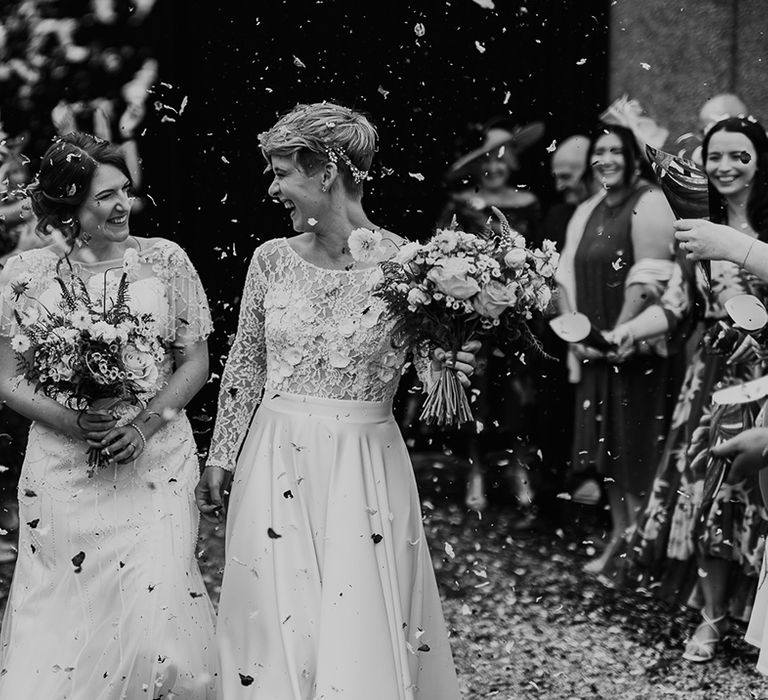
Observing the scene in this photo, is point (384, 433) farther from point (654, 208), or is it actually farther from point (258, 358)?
point (654, 208)

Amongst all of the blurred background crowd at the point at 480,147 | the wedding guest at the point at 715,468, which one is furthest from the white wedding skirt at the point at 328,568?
the blurred background crowd at the point at 480,147

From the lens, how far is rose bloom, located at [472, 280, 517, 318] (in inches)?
153

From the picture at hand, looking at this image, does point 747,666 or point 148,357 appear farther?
point 747,666

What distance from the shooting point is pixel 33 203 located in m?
4.54

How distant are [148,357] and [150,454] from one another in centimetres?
40

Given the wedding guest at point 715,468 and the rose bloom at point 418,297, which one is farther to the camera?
the wedding guest at point 715,468

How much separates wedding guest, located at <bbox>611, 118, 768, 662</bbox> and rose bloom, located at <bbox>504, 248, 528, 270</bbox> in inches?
61.8

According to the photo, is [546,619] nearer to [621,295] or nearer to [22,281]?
[621,295]

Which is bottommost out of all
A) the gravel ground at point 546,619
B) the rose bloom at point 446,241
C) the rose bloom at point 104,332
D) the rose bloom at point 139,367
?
the gravel ground at point 546,619

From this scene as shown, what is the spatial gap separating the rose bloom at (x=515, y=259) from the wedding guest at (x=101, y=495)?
43.8 inches

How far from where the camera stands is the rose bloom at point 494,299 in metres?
3.89

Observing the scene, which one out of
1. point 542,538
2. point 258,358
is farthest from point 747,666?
point 258,358

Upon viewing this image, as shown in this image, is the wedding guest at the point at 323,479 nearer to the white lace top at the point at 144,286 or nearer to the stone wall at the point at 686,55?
the white lace top at the point at 144,286

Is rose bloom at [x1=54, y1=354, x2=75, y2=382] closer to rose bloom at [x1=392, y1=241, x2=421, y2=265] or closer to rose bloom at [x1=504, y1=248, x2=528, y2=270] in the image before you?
rose bloom at [x1=392, y1=241, x2=421, y2=265]
